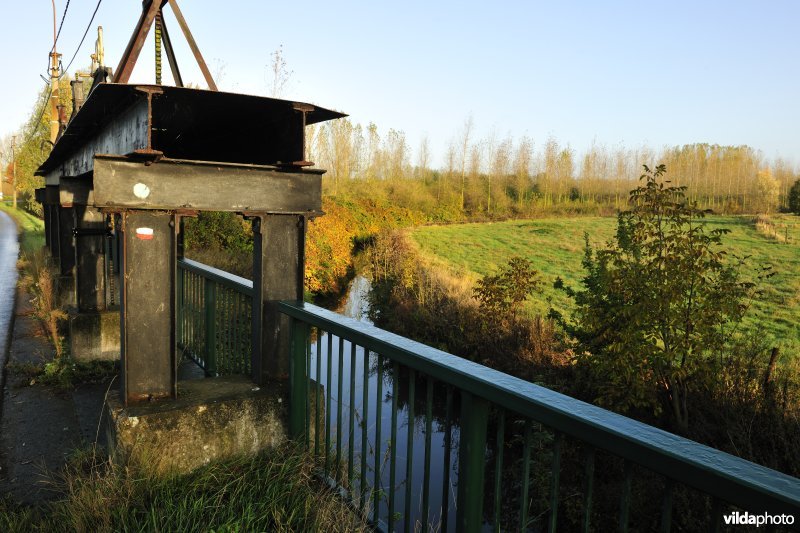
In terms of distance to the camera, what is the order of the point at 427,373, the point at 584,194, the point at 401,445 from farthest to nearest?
1. the point at 584,194
2. the point at 401,445
3. the point at 427,373

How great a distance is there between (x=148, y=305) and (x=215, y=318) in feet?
6.67

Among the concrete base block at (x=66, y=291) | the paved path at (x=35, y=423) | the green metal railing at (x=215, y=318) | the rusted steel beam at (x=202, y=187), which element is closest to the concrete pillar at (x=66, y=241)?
the concrete base block at (x=66, y=291)

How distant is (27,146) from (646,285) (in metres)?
42.9

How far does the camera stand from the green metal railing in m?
5.23

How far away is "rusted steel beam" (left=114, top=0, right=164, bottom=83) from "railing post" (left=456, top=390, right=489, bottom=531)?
3.66 m

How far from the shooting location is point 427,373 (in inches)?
98.0

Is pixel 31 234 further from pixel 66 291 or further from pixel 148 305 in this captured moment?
pixel 148 305

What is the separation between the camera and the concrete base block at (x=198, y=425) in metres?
3.49

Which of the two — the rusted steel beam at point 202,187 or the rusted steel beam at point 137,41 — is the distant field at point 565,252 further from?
the rusted steel beam at point 137,41

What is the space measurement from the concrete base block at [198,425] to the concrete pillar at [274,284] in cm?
17

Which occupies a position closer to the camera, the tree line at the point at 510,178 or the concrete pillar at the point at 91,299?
the concrete pillar at the point at 91,299

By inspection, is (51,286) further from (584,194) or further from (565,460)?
(584,194)

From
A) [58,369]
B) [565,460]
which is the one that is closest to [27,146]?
[58,369]

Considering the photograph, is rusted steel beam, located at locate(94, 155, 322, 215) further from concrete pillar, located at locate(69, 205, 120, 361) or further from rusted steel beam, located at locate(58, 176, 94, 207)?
concrete pillar, located at locate(69, 205, 120, 361)
